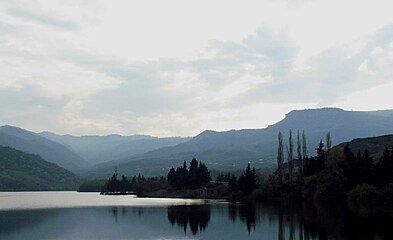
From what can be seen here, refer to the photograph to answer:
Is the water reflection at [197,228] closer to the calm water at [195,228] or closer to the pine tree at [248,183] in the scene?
the calm water at [195,228]

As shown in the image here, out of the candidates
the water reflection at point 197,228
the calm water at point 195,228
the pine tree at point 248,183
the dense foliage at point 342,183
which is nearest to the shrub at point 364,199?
the dense foliage at point 342,183

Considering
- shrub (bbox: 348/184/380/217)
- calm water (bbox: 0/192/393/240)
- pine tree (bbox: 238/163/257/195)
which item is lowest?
calm water (bbox: 0/192/393/240)

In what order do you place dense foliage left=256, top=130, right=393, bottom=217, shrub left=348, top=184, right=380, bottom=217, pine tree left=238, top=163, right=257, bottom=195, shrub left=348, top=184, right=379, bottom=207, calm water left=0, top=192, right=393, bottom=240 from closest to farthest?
calm water left=0, top=192, right=393, bottom=240 < shrub left=348, top=184, right=380, bottom=217 < shrub left=348, top=184, right=379, bottom=207 < dense foliage left=256, top=130, right=393, bottom=217 < pine tree left=238, top=163, right=257, bottom=195

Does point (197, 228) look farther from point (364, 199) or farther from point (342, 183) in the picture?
point (342, 183)

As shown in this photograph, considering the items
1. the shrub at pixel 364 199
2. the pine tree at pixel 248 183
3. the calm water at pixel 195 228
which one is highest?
the pine tree at pixel 248 183

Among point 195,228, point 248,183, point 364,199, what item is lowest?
point 195,228

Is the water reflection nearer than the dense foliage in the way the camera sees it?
Yes

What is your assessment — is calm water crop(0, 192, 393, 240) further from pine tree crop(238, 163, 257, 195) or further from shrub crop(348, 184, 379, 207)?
pine tree crop(238, 163, 257, 195)

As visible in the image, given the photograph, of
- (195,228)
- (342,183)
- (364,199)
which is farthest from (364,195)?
(195,228)

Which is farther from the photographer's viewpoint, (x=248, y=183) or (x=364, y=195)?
(x=248, y=183)

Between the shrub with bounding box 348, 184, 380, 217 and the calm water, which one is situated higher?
the shrub with bounding box 348, 184, 380, 217

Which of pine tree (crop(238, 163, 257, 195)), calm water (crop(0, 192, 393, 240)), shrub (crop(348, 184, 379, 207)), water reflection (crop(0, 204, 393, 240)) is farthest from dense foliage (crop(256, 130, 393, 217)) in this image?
calm water (crop(0, 192, 393, 240))

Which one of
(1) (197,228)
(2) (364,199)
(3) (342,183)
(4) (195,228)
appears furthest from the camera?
(3) (342,183)

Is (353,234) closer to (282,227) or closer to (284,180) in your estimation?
(282,227)
